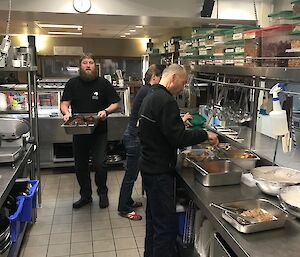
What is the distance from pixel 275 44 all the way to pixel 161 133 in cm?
83

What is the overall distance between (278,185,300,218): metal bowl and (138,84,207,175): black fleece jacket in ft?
1.83

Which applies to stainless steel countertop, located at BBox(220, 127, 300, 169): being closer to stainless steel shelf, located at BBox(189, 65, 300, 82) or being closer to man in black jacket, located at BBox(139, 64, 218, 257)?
man in black jacket, located at BBox(139, 64, 218, 257)

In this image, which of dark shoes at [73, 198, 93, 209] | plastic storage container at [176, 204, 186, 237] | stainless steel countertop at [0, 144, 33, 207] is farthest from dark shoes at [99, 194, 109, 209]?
plastic storage container at [176, 204, 186, 237]

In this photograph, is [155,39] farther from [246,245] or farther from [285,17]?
[246,245]

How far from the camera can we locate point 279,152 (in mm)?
2289

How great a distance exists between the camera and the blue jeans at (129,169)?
2939mm

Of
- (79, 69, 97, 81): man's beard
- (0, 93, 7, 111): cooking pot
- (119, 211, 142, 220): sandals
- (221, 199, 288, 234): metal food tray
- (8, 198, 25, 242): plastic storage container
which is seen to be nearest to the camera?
(221, 199, 288, 234): metal food tray

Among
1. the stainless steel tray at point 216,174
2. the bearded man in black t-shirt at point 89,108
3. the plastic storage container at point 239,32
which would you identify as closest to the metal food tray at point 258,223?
the stainless steel tray at point 216,174

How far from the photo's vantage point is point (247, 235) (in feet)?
4.37

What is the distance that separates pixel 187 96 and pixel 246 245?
8.73 ft

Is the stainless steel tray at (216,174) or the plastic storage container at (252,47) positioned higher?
the plastic storage container at (252,47)

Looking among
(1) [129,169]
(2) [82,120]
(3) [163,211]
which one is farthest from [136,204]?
(3) [163,211]

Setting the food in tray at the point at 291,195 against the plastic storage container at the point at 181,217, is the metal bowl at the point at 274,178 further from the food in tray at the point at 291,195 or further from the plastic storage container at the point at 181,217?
the plastic storage container at the point at 181,217

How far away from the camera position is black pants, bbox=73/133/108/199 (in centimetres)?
326
